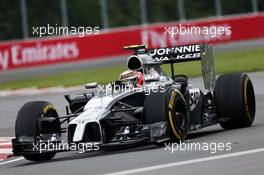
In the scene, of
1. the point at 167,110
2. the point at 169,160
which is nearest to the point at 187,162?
the point at 169,160

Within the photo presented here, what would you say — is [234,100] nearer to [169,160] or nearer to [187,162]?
[169,160]

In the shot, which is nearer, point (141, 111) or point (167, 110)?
point (167, 110)

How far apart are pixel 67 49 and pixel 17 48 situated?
6.55 feet

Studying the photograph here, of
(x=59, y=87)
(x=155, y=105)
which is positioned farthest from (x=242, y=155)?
→ (x=59, y=87)

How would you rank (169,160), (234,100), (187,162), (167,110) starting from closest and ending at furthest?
1. (187,162)
2. (169,160)
3. (167,110)
4. (234,100)

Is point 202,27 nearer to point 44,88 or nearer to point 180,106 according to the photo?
point 44,88

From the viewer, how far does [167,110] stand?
11.6 meters

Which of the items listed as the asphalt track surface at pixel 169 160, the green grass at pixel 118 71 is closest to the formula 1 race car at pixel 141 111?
the asphalt track surface at pixel 169 160

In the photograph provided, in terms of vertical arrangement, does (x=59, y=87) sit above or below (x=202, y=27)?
below

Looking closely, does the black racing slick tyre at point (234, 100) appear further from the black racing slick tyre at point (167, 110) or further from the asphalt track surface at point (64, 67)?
the asphalt track surface at point (64, 67)

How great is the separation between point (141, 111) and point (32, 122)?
1541 millimetres

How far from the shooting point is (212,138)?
12.4 m

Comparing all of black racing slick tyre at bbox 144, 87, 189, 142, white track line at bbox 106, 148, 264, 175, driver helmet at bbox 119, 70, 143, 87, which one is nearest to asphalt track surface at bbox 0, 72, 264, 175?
white track line at bbox 106, 148, 264, 175

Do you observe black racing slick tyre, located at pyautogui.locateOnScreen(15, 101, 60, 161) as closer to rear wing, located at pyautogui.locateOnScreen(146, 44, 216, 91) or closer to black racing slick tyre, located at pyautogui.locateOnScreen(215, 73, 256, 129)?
rear wing, located at pyautogui.locateOnScreen(146, 44, 216, 91)
